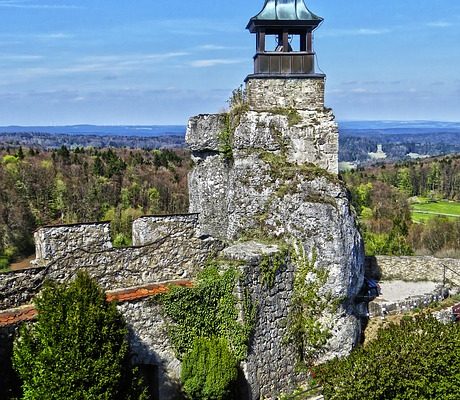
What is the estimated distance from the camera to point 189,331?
44.4 feet

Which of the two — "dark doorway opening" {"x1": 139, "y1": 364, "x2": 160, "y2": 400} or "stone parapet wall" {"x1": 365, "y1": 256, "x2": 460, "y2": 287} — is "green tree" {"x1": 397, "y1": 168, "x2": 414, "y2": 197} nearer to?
"stone parapet wall" {"x1": 365, "y1": 256, "x2": 460, "y2": 287}

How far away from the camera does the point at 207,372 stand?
1302cm

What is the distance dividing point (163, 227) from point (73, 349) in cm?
600

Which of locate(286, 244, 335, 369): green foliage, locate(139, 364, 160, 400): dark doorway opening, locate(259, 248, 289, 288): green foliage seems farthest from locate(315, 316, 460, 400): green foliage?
locate(139, 364, 160, 400): dark doorway opening

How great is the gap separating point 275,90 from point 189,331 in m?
7.47

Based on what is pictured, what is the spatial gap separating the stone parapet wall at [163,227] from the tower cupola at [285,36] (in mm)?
4823

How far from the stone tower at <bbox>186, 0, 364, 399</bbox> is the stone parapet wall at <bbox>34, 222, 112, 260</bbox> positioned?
3231mm

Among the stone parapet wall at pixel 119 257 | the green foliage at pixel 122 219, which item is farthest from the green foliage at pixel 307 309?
the green foliage at pixel 122 219

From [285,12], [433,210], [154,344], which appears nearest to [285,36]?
[285,12]

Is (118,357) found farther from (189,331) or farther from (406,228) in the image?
(406,228)

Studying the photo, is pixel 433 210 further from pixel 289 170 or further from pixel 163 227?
pixel 163 227

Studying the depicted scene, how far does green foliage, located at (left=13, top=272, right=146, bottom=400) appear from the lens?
396 inches

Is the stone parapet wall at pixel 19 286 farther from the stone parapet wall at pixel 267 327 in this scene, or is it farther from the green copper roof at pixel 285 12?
the green copper roof at pixel 285 12

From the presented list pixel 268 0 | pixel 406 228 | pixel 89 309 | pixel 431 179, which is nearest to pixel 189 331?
pixel 89 309
